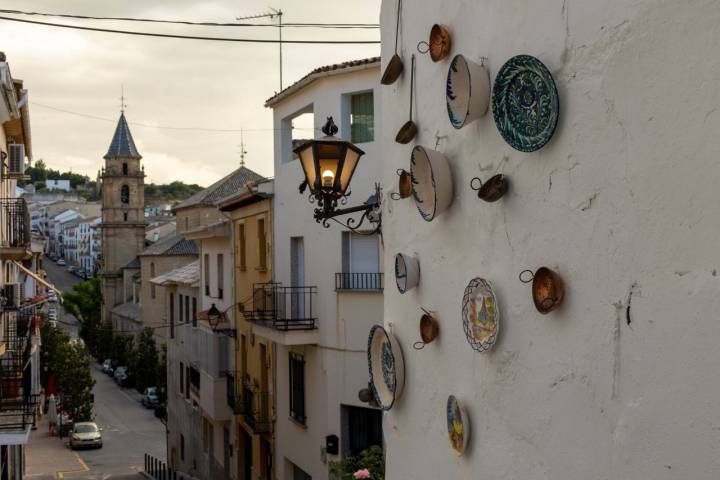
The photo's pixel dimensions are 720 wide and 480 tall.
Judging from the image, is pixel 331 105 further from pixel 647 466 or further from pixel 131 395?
pixel 131 395

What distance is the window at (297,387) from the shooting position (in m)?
17.3

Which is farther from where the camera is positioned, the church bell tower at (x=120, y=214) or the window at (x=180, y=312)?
the church bell tower at (x=120, y=214)

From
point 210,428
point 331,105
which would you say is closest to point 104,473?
point 210,428

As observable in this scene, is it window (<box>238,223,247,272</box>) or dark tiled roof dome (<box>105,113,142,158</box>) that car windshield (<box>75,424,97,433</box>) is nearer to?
window (<box>238,223,247,272</box>)

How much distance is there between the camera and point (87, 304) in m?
89.1

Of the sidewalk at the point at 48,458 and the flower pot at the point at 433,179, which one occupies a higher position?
the flower pot at the point at 433,179

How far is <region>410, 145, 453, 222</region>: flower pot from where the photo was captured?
471 centimetres

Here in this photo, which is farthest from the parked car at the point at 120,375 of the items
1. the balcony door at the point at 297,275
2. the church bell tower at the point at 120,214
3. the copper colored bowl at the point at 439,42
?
the copper colored bowl at the point at 439,42

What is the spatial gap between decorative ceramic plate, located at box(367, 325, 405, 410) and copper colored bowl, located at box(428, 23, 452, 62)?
1842mm

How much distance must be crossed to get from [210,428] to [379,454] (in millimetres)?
16638

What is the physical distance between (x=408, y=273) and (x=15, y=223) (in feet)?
57.6

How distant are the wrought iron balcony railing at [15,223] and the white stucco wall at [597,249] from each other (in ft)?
57.1

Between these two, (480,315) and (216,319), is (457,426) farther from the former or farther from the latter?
(216,319)

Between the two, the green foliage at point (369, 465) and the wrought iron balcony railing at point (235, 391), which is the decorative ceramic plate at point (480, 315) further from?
the wrought iron balcony railing at point (235, 391)
